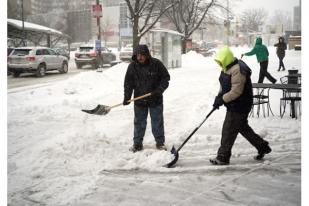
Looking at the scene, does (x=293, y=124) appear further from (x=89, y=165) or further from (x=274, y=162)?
(x=89, y=165)

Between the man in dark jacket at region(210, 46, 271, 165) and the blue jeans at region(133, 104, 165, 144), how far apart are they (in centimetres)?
100

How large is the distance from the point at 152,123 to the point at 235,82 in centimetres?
157

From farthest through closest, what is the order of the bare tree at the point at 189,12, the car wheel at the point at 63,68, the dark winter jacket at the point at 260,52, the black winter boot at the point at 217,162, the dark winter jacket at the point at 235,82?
the bare tree at the point at 189,12, the car wheel at the point at 63,68, the dark winter jacket at the point at 260,52, the black winter boot at the point at 217,162, the dark winter jacket at the point at 235,82

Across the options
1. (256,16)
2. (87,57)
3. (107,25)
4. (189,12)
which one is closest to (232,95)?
(256,16)

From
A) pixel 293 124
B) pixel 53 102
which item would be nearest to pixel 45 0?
pixel 53 102

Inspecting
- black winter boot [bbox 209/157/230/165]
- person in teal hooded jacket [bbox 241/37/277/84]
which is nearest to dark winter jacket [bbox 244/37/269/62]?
person in teal hooded jacket [bbox 241/37/277/84]

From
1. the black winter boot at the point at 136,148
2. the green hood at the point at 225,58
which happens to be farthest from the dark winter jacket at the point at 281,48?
the green hood at the point at 225,58

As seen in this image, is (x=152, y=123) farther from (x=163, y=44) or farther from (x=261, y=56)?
(x=163, y=44)

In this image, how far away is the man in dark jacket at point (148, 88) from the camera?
19.6 feet

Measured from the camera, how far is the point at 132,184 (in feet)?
15.4

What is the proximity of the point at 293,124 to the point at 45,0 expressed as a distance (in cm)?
1006

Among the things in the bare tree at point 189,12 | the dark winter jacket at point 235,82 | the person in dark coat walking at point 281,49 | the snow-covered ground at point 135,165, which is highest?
the bare tree at point 189,12

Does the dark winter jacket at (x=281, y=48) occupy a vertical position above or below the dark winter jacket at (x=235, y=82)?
above

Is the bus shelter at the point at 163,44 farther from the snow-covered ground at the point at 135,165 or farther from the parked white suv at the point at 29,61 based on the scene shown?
the snow-covered ground at the point at 135,165
